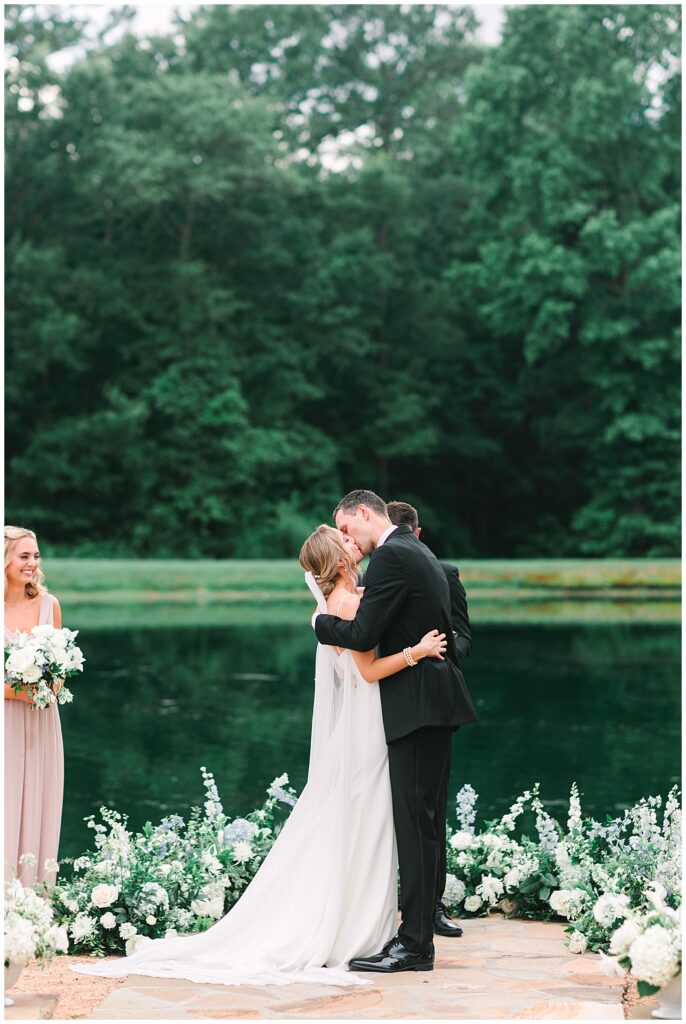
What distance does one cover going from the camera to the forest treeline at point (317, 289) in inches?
1084

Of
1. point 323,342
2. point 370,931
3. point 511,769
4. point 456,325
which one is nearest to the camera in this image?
point 370,931

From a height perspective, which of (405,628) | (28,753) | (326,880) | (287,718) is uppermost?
(405,628)

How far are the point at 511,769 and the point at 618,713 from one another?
123 inches

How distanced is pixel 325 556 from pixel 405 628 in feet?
1.23

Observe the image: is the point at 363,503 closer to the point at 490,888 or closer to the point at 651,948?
the point at 651,948

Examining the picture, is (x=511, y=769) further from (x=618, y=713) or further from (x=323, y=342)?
(x=323, y=342)

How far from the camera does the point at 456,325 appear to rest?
31844mm

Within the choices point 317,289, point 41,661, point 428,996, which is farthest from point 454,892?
point 317,289

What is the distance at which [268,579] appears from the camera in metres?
23.7

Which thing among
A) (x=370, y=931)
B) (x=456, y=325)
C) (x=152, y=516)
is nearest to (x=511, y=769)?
(x=370, y=931)

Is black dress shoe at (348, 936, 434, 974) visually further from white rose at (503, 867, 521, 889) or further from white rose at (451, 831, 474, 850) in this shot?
white rose at (451, 831, 474, 850)

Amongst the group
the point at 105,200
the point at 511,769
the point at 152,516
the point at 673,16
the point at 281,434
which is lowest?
the point at 511,769

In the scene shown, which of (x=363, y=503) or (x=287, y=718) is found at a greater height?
(x=363, y=503)

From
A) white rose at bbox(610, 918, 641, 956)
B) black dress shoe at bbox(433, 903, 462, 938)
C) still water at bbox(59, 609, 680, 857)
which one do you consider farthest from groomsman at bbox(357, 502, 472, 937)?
still water at bbox(59, 609, 680, 857)
